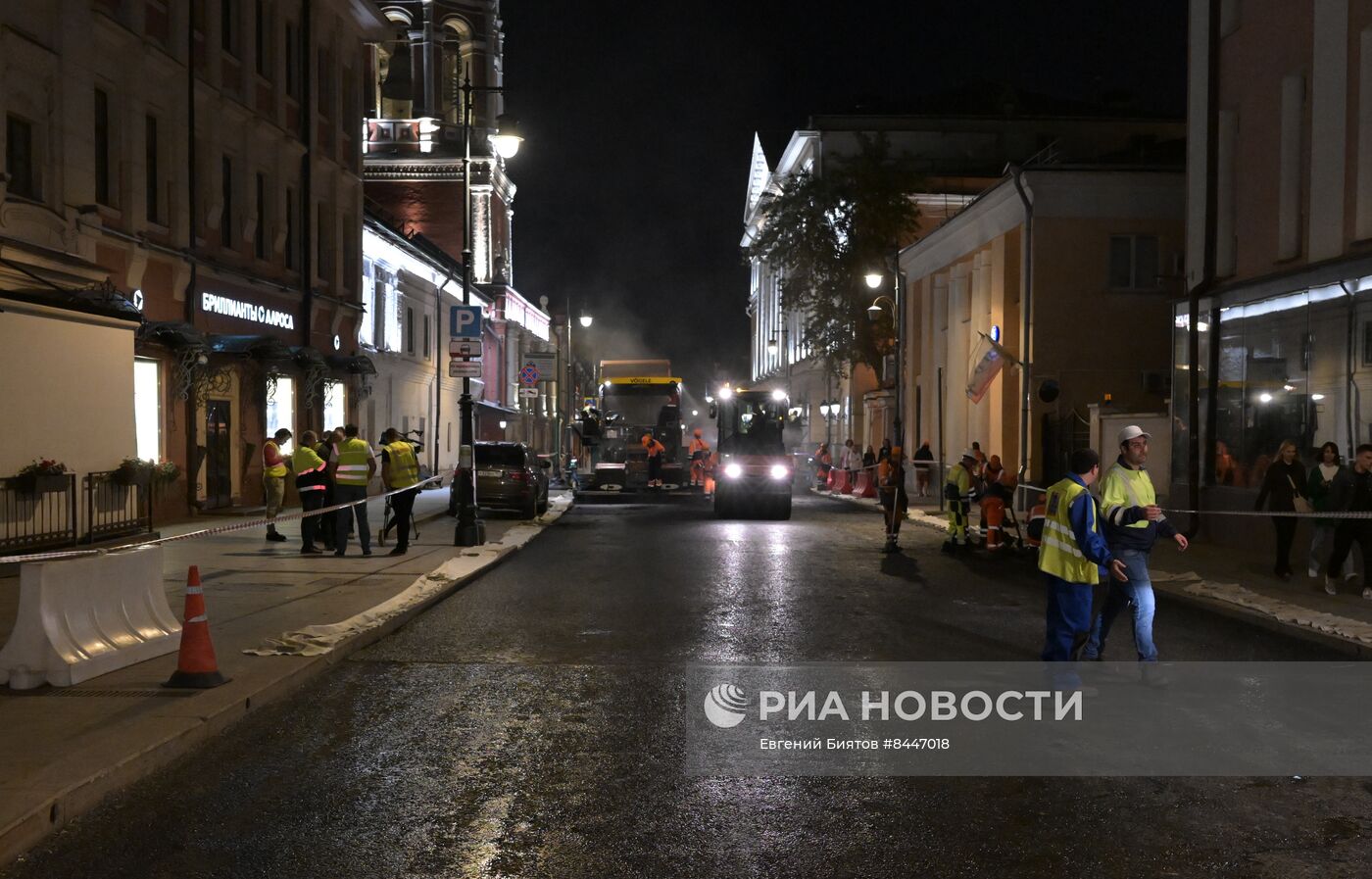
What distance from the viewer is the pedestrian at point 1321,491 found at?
14977mm

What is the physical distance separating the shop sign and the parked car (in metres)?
5.33

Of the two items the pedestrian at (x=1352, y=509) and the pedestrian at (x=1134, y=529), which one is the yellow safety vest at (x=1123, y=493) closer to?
the pedestrian at (x=1134, y=529)

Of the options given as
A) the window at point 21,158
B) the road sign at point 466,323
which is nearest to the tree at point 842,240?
the road sign at point 466,323

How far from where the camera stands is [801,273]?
4756cm

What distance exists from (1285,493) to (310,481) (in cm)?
1286

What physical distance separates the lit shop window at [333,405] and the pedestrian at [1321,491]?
21643 millimetres

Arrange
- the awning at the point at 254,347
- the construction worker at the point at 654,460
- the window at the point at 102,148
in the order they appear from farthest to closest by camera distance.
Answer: the construction worker at the point at 654,460 < the awning at the point at 254,347 < the window at the point at 102,148

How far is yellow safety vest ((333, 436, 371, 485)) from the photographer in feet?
56.4

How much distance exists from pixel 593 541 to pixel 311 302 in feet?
39.7

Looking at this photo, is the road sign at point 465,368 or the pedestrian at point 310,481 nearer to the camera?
the pedestrian at point 310,481

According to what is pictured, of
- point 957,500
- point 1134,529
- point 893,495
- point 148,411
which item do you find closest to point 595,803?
point 1134,529

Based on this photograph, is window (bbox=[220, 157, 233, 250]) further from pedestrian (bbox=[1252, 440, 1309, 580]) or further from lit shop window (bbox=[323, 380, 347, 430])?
pedestrian (bbox=[1252, 440, 1309, 580])

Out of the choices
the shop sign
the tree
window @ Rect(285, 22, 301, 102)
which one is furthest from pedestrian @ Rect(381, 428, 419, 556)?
the tree

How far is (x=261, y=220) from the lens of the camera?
27.2 meters
